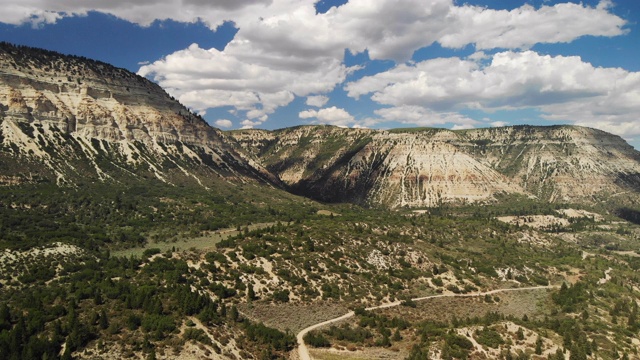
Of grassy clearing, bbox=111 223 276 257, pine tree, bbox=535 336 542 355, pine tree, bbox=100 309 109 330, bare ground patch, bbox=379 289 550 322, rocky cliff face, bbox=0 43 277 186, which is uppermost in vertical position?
rocky cliff face, bbox=0 43 277 186

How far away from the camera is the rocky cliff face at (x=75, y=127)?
148500 mm

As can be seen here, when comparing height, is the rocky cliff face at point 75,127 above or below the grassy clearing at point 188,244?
above

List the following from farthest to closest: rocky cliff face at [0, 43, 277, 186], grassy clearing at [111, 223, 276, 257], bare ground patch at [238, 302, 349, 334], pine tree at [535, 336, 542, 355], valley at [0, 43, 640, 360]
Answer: rocky cliff face at [0, 43, 277, 186] → grassy clearing at [111, 223, 276, 257] → bare ground patch at [238, 302, 349, 334] → pine tree at [535, 336, 542, 355] → valley at [0, 43, 640, 360]

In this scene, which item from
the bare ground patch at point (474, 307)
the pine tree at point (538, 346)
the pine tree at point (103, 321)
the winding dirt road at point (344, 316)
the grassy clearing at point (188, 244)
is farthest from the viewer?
the grassy clearing at point (188, 244)

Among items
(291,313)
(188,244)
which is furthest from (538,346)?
(188,244)

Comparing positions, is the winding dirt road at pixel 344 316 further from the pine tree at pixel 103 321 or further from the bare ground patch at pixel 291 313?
the pine tree at pixel 103 321

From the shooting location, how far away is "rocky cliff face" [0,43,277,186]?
148 m

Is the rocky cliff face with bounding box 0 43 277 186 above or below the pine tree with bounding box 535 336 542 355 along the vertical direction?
above

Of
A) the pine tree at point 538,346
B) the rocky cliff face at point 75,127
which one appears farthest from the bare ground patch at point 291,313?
the rocky cliff face at point 75,127

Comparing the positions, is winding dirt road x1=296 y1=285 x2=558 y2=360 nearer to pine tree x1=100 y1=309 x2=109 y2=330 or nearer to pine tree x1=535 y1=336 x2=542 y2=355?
pine tree x1=100 y1=309 x2=109 y2=330

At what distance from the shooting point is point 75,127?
17225 centimetres

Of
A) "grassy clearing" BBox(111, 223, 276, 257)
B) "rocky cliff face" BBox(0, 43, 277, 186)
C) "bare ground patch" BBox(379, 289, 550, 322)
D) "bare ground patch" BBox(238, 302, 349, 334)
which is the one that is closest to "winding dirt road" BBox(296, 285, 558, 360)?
"bare ground patch" BBox(238, 302, 349, 334)

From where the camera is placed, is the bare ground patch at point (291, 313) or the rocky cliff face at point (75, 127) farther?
the rocky cliff face at point (75, 127)

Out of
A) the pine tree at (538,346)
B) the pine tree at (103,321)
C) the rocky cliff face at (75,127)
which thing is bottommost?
the pine tree at (538,346)
